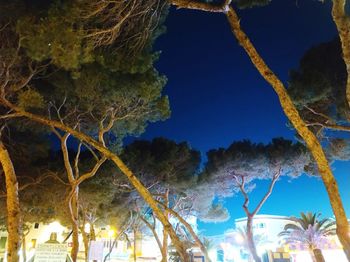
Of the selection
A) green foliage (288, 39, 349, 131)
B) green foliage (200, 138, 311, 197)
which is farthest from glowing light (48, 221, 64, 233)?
green foliage (288, 39, 349, 131)

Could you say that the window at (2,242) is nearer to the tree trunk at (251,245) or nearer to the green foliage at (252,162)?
the green foliage at (252,162)

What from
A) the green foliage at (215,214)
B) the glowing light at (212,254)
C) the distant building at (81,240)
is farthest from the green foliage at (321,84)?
the glowing light at (212,254)

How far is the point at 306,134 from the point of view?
611cm

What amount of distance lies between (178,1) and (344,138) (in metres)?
8.58

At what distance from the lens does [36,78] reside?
962 centimetres

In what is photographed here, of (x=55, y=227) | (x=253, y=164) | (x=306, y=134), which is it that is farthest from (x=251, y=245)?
(x=55, y=227)

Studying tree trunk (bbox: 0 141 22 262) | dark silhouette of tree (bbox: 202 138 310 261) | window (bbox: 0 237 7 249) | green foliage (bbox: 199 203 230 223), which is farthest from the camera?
window (bbox: 0 237 7 249)

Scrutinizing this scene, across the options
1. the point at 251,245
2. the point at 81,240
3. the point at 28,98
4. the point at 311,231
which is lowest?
the point at 251,245

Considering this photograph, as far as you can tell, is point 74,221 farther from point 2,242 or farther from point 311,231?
point 2,242

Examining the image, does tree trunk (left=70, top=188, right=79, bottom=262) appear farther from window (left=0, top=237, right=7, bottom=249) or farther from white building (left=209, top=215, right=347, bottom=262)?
window (left=0, top=237, right=7, bottom=249)

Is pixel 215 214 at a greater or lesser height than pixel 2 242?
greater

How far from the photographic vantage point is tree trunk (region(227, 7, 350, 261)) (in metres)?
5.40

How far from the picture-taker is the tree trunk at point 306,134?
540 centimetres

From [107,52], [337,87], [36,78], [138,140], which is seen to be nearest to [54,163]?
[138,140]
